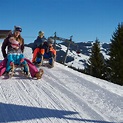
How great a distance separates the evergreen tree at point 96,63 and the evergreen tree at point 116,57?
218 centimetres

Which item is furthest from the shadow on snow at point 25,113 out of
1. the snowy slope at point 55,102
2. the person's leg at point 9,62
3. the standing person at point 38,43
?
the standing person at point 38,43

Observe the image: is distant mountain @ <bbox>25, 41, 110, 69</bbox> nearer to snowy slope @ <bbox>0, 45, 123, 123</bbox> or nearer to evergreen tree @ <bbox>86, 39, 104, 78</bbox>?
evergreen tree @ <bbox>86, 39, 104, 78</bbox>

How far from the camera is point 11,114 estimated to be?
5.17 m

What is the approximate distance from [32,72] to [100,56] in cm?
2563

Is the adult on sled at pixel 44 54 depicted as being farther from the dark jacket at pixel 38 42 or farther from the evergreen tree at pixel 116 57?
the evergreen tree at pixel 116 57

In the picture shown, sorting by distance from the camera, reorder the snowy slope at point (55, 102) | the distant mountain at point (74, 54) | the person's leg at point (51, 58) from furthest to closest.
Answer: the distant mountain at point (74, 54)
the person's leg at point (51, 58)
the snowy slope at point (55, 102)

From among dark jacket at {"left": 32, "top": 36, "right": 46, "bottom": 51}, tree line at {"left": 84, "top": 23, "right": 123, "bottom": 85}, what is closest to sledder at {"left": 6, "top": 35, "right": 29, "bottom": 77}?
dark jacket at {"left": 32, "top": 36, "right": 46, "bottom": 51}

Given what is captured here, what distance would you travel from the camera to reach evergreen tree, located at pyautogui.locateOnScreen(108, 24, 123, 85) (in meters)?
28.8

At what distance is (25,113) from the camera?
17.4 ft

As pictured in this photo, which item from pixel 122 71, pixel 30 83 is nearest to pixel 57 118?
pixel 30 83

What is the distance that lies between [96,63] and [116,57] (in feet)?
10.8

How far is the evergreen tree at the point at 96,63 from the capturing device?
3222cm

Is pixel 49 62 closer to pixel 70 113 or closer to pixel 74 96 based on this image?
pixel 74 96

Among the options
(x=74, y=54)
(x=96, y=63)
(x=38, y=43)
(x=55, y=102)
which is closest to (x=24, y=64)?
(x=55, y=102)
